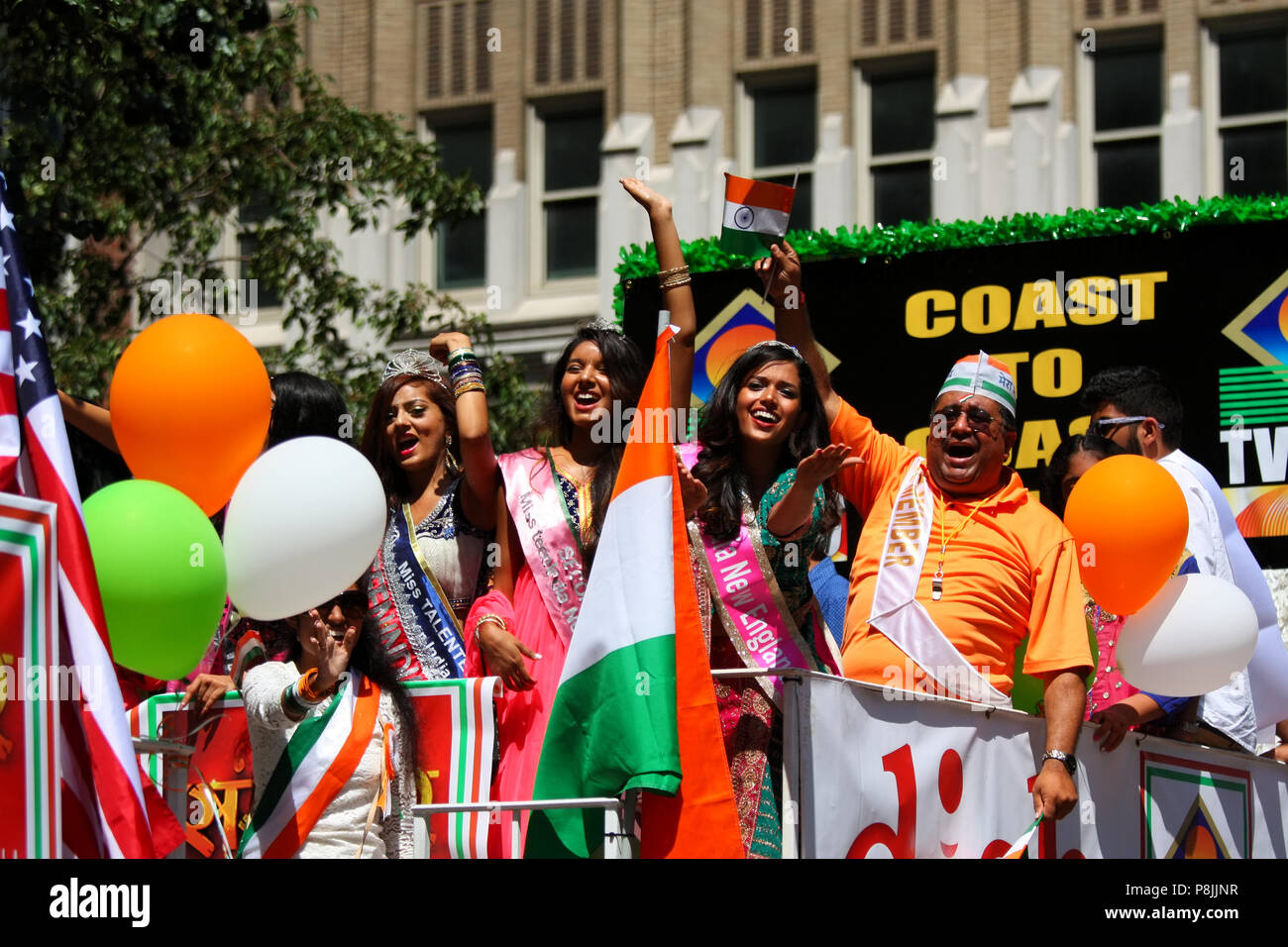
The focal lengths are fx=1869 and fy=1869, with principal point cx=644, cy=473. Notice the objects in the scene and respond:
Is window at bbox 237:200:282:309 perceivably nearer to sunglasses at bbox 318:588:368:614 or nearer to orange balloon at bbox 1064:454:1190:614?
sunglasses at bbox 318:588:368:614

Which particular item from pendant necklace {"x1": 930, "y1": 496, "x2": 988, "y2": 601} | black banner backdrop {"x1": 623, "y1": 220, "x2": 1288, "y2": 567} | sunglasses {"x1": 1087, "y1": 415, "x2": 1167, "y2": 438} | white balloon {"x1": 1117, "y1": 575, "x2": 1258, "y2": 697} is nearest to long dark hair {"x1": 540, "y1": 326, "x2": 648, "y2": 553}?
pendant necklace {"x1": 930, "y1": 496, "x2": 988, "y2": 601}

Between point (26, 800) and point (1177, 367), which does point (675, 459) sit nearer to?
point (26, 800)

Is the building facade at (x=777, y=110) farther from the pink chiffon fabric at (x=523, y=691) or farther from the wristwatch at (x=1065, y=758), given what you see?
the wristwatch at (x=1065, y=758)

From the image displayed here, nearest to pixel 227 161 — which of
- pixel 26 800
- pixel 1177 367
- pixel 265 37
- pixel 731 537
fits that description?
pixel 265 37

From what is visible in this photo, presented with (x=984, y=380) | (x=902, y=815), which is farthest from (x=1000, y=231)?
(x=902, y=815)

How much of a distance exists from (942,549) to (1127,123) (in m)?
12.3

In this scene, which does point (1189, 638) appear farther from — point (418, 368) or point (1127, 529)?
point (418, 368)

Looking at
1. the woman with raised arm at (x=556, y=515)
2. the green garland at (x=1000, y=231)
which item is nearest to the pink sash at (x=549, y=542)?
the woman with raised arm at (x=556, y=515)

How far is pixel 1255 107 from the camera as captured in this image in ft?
53.1

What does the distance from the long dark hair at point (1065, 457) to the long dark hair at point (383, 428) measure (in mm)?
2199

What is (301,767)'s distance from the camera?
497 cm

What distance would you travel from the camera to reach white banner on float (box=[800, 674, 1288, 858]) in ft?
14.8

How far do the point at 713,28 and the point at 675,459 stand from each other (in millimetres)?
13863

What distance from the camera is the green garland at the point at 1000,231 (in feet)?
27.9
